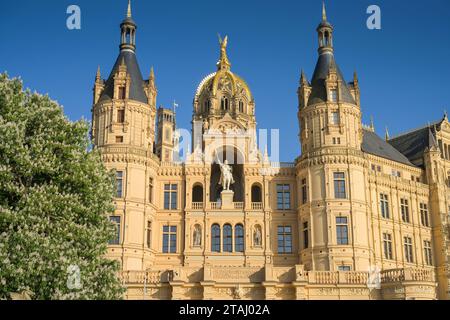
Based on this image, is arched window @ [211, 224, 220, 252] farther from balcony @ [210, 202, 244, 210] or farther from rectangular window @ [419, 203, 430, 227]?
rectangular window @ [419, 203, 430, 227]

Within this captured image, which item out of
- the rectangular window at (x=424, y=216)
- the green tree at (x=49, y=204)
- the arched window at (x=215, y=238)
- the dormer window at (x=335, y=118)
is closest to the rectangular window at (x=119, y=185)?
the arched window at (x=215, y=238)

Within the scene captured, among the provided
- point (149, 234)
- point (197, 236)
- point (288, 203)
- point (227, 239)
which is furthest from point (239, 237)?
point (149, 234)

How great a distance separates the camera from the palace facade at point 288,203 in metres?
49.9

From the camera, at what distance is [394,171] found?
6631 cm

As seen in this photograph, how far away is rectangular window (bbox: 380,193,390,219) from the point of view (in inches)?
2488

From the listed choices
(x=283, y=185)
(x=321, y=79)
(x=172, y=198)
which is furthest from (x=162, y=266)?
(x=321, y=79)

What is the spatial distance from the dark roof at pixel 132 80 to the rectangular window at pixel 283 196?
54.2 ft

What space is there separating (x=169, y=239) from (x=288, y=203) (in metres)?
12.7

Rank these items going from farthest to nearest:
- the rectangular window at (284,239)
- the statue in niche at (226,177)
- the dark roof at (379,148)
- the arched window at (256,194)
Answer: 1. the dark roof at (379,148)
2. the arched window at (256,194)
3. the statue in niche at (226,177)
4. the rectangular window at (284,239)

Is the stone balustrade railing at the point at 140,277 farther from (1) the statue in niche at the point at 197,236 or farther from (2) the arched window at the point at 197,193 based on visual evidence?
(2) the arched window at the point at 197,193

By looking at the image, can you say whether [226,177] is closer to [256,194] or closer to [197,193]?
[197,193]

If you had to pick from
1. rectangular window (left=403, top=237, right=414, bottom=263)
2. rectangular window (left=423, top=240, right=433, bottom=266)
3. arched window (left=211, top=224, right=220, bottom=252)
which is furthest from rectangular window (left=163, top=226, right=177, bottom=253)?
rectangular window (left=423, top=240, right=433, bottom=266)
